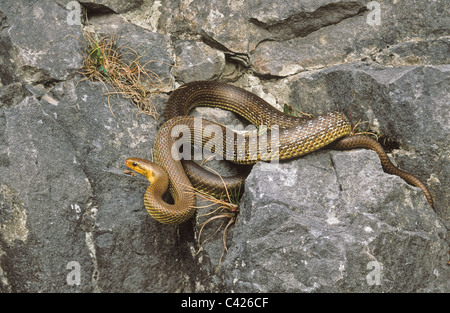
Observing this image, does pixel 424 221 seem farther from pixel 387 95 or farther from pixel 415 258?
pixel 387 95

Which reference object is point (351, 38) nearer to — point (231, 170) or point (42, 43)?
point (231, 170)

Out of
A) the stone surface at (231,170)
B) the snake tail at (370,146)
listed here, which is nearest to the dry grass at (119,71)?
the stone surface at (231,170)

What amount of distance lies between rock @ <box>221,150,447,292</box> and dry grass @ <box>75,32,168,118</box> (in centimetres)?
238

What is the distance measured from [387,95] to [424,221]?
6.11 feet

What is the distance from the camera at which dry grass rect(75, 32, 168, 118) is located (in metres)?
6.07

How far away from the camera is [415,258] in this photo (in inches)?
185

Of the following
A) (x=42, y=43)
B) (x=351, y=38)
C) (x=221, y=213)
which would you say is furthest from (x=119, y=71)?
(x=351, y=38)

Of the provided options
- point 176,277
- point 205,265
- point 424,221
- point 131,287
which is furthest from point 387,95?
point 131,287

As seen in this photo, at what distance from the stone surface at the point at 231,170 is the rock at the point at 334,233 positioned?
0.06 ft

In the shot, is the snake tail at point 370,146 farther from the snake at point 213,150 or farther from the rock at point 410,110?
the rock at point 410,110

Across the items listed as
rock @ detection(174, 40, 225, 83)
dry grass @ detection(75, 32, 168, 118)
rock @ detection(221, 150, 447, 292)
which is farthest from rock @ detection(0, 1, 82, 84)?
rock @ detection(221, 150, 447, 292)

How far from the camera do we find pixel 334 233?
4.55 meters

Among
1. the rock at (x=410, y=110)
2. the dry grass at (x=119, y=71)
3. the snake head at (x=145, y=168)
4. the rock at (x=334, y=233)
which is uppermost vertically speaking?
the dry grass at (x=119, y=71)

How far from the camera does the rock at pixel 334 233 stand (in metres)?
4.38
